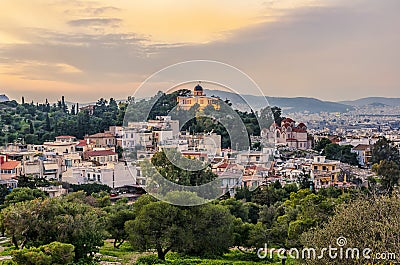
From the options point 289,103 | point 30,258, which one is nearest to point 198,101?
point 30,258

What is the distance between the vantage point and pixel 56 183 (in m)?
22.4

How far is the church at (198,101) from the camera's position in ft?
30.4

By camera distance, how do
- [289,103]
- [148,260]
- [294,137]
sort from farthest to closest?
[289,103] < [294,137] < [148,260]

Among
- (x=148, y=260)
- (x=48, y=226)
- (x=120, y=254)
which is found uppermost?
(x=48, y=226)

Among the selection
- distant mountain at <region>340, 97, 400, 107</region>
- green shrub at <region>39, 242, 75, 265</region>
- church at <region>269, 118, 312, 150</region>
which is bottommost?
green shrub at <region>39, 242, 75, 265</region>

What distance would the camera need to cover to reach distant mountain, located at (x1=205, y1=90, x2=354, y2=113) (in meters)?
8.29

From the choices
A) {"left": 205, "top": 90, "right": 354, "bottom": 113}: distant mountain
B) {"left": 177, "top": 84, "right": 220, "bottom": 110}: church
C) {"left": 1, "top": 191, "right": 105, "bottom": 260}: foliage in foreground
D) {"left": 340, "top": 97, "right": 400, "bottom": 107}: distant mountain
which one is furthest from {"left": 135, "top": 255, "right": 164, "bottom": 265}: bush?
{"left": 340, "top": 97, "right": 400, "bottom": 107}: distant mountain

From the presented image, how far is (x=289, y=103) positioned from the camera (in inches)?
2185

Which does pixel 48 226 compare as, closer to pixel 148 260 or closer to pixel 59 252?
pixel 59 252

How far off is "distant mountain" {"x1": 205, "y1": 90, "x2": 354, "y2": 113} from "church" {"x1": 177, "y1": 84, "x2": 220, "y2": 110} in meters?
0.18

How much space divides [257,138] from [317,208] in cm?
239

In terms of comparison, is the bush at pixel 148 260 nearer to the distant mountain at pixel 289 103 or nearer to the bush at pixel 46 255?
the bush at pixel 46 255

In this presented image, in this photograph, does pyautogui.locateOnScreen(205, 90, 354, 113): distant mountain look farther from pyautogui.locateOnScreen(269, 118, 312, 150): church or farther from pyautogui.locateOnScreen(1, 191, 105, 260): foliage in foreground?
pyautogui.locateOnScreen(1, 191, 105, 260): foliage in foreground

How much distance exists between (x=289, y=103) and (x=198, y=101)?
47.0m
